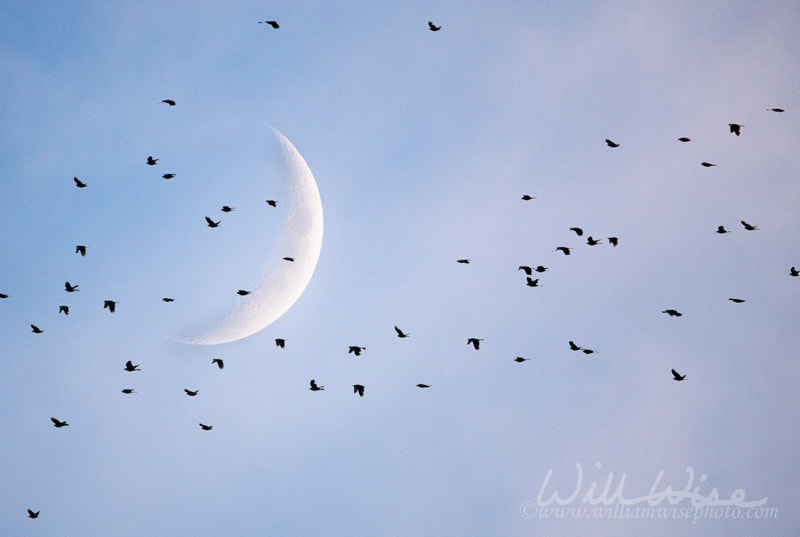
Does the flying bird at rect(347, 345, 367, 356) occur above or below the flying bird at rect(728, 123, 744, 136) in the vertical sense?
below

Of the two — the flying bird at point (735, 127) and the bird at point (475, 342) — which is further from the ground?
the flying bird at point (735, 127)

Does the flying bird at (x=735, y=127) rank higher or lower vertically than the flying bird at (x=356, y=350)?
higher

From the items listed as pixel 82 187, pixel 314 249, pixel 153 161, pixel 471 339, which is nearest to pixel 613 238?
pixel 471 339

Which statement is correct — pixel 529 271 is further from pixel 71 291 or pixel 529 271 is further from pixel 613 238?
pixel 71 291

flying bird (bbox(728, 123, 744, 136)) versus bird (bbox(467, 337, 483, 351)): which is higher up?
flying bird (bbox(728, 123, 744, 136))

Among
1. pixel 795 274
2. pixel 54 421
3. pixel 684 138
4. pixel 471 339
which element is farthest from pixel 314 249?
pixel 795 274

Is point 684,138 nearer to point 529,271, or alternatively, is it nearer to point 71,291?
point 529,271

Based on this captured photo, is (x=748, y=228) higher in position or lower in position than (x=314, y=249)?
higher

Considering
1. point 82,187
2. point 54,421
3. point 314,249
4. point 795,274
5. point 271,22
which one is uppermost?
point 271,22

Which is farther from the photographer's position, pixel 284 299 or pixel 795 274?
pixel 284 299
